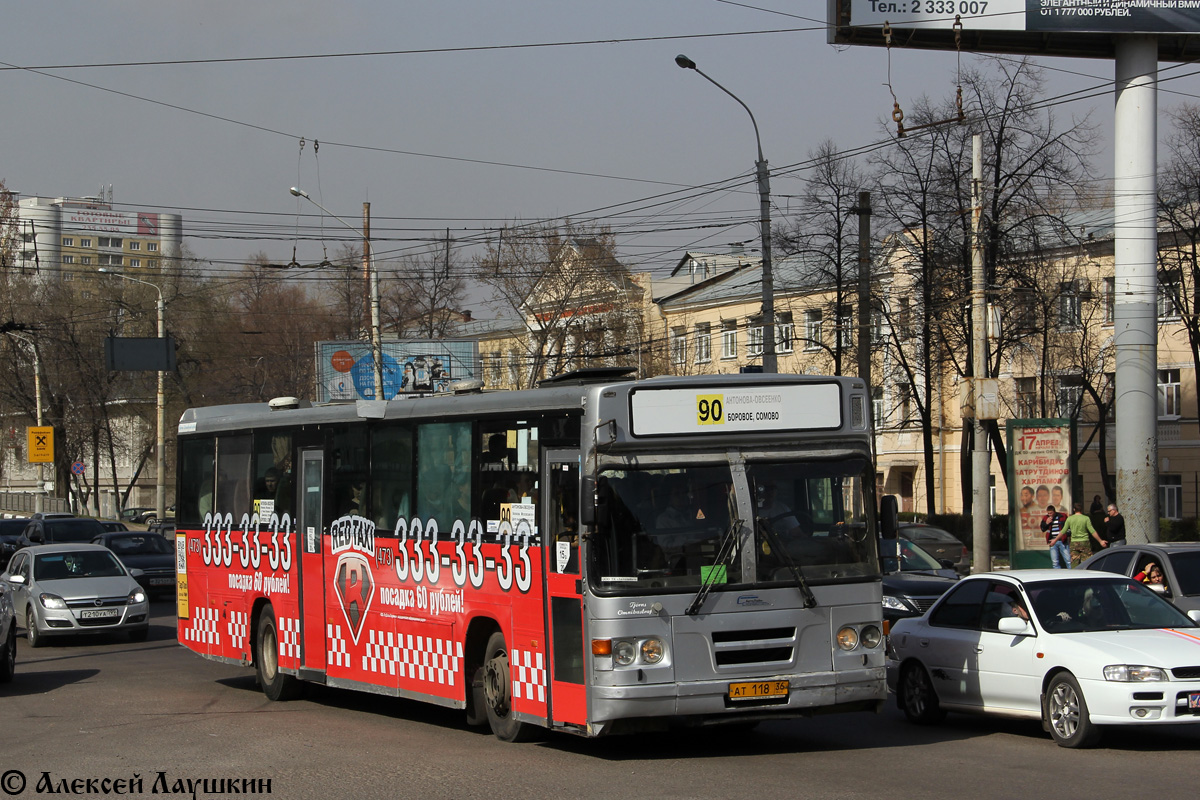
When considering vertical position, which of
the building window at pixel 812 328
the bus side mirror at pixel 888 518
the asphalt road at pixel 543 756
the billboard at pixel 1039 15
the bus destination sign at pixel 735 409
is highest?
the billboard at pixel 1039 15

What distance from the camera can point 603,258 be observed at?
5275 cm

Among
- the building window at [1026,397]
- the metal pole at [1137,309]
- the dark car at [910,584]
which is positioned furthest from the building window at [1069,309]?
the dark car at [910,584]

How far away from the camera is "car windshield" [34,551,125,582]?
2242 centimetres

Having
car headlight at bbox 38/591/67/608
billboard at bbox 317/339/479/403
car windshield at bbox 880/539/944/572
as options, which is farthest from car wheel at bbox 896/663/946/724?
billboard at bbox 317/339/479/403

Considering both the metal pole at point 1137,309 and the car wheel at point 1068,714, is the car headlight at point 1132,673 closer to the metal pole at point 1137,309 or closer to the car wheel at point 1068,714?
the car wheel at point 1068,714

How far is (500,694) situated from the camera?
11008mm

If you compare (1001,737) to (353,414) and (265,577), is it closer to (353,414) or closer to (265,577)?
(353,414)

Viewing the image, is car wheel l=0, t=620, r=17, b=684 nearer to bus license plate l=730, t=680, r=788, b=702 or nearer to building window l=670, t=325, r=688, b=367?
bus license plate l=730, t=680, r=788, b=702

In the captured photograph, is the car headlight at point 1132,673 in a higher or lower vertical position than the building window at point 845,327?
lower

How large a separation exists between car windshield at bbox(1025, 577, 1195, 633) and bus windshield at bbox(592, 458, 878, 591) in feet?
6.23

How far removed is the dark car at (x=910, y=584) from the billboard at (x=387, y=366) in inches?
1061

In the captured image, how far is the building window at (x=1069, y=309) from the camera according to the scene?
42.1 metres

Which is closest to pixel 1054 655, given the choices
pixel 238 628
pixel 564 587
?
pixel 564 587

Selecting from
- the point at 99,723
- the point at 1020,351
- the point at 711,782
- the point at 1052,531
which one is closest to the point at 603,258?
the point at 1020,351
